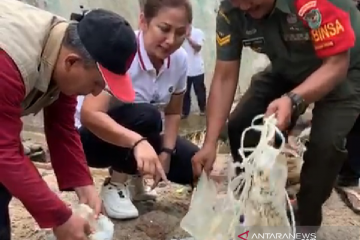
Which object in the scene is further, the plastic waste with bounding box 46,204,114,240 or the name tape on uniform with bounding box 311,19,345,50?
the name tape on uniform with bounding box 311,19,345,50

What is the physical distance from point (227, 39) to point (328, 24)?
0.37 metres

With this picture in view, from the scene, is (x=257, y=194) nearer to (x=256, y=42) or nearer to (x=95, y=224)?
(x=95, y=224)

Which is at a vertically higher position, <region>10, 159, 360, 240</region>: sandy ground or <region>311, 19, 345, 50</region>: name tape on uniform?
<region>311, 19, 345, 50</region>: name tape on uniform

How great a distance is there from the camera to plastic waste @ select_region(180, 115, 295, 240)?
1.73 m

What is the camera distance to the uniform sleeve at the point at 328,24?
6.40 feet

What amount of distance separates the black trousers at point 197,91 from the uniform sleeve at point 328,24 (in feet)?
8.20

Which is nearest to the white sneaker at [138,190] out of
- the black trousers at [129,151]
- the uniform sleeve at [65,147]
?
the black trousers at [129,151]

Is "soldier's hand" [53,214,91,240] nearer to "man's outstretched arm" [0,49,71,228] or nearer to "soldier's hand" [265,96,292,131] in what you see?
"man's outstretched arm" [0,49,71,228]

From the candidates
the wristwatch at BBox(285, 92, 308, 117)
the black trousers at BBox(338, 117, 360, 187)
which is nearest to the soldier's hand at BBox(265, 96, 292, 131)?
the wristwatch at BBox(285, 92, 308, 117)

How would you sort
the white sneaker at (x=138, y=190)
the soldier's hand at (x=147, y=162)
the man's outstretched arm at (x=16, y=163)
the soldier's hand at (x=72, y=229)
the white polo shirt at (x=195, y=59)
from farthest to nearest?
the white polo shirt at (x=195, y=59)
the white sneaker at (x=138, y=190)
the soldier's hand at (x=147, y=162)
the soldier's hand at (x=72, y=229)
the man's outstretched arm at (x=16, y=163)

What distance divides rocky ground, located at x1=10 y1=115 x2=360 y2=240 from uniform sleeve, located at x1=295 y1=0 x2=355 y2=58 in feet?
2.28

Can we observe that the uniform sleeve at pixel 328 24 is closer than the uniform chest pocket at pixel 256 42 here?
Yes

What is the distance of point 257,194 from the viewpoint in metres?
1.77

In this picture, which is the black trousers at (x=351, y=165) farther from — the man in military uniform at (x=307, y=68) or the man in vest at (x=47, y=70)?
the man in vest at (x=47, y=70)
